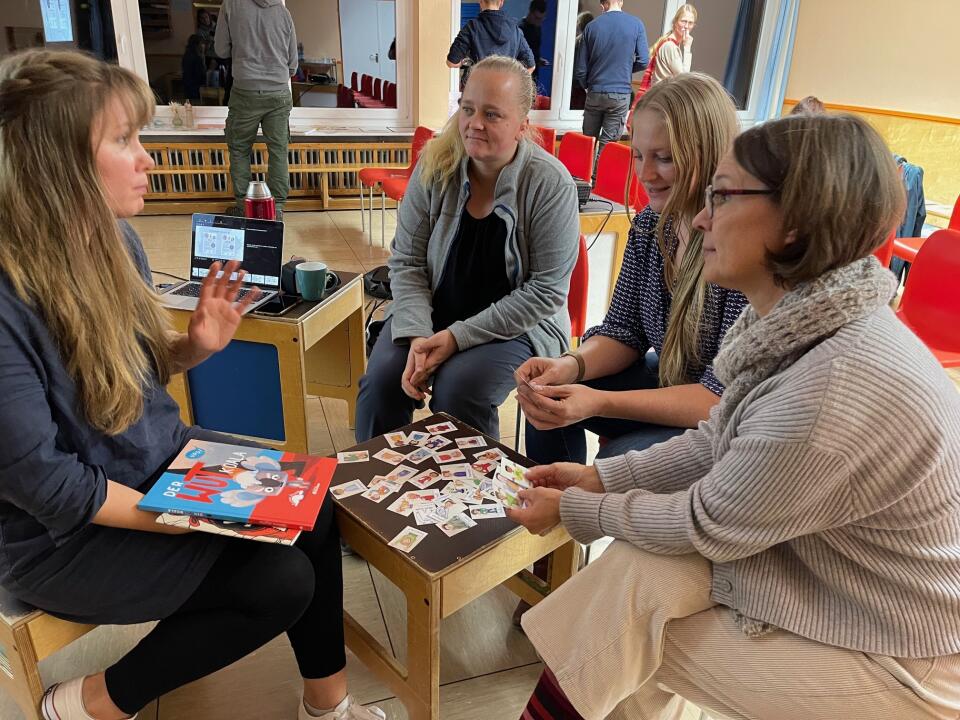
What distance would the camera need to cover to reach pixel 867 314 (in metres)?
0.90

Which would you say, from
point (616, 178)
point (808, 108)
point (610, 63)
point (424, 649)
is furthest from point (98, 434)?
point (610, 63)

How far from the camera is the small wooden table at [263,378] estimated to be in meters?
1.97

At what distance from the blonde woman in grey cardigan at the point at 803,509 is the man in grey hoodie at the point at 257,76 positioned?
4.20 m

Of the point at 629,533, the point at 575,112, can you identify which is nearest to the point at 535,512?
the point at 629,533

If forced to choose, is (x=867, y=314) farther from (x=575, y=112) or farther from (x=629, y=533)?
(x=575, y=112)

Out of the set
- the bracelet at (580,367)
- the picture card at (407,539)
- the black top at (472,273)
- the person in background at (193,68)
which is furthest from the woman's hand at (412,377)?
the person in background at (193,68)

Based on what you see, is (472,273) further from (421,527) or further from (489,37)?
(489,37)

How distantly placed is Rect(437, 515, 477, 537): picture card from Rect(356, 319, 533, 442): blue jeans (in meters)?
0.56

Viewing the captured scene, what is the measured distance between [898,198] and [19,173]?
122 cm

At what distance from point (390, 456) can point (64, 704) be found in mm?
709

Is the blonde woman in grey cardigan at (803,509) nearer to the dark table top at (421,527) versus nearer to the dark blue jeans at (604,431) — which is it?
the dark table top at (421,527)

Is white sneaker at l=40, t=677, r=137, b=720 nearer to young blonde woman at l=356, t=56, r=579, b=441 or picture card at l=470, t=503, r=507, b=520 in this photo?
picture card at l=470, t=503, r=507, b=520

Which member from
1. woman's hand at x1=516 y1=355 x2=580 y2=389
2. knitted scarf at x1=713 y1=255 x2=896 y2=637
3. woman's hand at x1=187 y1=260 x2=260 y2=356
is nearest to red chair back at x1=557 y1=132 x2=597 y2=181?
woman's hand at x1=516 y1=355 x2=580 y2=389

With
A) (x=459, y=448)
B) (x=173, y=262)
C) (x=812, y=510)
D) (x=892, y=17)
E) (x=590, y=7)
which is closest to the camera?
(x=812, y=510)
